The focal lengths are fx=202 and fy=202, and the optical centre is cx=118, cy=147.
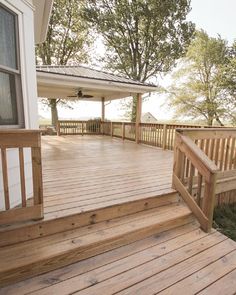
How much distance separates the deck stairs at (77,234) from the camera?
194 centimetres

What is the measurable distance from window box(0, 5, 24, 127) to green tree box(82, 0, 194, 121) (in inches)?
450

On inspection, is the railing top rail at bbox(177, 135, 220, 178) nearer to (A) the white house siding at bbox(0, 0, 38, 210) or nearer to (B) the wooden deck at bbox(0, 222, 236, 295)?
(B) the wooden deck at bbox(0, 222, 236, 295)

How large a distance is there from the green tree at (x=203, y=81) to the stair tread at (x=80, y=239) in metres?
14.6

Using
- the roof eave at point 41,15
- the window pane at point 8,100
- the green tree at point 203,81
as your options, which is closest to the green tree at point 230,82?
the green tree at point 203,81

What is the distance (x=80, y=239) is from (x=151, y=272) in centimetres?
83

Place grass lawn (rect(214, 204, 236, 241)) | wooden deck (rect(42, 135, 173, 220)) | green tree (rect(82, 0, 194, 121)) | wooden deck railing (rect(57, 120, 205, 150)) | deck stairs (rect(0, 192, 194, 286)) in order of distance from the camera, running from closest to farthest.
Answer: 1. deck stairs (rect(0, 192, 194, 286))
2. wooden deck (rect(42, 135, 173, 220))
3. grass lawn (rect(214, 204, 236, 241))
4. wooden deck railing (rect(57, 120, 205, 150))
5. green tree (rect(82, 0, 194, 121))

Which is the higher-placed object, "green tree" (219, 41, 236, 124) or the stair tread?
"green tree" (219, 41, 236, 124)

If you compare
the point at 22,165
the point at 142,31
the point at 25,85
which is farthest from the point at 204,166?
the point at 142,31

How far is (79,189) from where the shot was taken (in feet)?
10.5

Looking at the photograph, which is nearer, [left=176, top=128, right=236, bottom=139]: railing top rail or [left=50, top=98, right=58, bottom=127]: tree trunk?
[left=176, top=128, right=236, bottom=139]: railing top rail

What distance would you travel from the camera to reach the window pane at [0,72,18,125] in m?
2.45

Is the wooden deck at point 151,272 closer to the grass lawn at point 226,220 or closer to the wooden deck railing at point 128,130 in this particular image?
the grass lawn at point 226,220

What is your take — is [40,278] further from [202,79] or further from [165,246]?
[202,79]

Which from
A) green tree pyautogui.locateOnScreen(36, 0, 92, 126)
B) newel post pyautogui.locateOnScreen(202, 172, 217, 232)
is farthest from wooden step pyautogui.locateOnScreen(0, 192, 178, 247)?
green tree pyautogui.locateOnScreen(36, 0, 92, 126)
